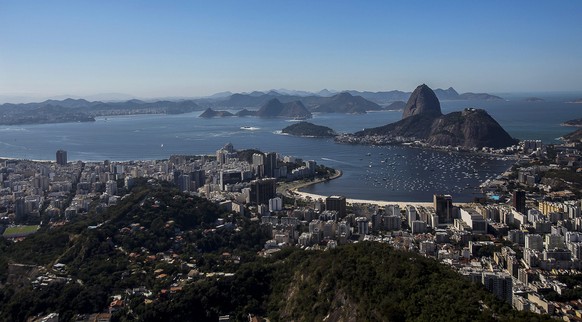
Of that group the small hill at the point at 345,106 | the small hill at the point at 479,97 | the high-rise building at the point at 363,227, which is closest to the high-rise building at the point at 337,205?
the high-rise building at the point at 363,227

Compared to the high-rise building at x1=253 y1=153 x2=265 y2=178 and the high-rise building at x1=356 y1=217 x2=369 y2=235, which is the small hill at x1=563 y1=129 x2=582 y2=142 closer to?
the high-rise building at x1=253 y1=153 x2=265 y2=178

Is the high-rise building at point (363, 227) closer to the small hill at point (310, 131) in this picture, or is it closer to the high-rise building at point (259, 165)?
the high-rise building at point (259, 165)

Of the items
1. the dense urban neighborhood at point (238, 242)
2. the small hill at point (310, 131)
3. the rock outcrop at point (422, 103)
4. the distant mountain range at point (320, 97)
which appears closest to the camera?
the dense urban neighborhood at point (238, 242)

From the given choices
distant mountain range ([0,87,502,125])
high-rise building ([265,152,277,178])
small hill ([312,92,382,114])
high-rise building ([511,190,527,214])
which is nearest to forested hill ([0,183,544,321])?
high-rise building ([511,190,527,214])

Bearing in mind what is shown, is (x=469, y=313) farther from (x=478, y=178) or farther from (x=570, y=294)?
(x=478, y=178)

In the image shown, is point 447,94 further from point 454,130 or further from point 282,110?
point 454,130

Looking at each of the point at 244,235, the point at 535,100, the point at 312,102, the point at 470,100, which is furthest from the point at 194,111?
the point at 244,235
